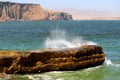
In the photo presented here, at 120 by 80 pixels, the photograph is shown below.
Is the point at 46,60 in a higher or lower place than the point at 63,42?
higher

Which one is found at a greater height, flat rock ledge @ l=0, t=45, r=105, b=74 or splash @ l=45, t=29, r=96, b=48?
flat rock ledge @ l=0, t=45, r=105, b=74

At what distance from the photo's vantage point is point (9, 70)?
69.5 ft

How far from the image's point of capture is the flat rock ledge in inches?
837

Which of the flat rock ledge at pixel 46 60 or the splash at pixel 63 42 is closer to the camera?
the flat rock ledge at pixel 46 60

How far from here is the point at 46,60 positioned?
22234 millimetres

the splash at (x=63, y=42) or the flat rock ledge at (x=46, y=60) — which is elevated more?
the flat rock ledge at (x=46, y=60)

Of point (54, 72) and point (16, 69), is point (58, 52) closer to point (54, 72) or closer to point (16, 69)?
point (54, 72)

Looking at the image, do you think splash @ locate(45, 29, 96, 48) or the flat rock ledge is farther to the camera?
splash @ locate(45, 29, 96, 48)

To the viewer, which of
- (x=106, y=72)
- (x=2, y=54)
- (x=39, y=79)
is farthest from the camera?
(x=106, y=72)

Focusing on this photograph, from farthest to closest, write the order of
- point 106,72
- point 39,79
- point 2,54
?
point 106,72
point 2,54
point 39,79

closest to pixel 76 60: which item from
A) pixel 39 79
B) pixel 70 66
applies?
pixel 70 66

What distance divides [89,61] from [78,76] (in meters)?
2.83

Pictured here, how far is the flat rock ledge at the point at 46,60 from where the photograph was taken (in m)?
21.3

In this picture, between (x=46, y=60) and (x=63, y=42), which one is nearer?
(x=46, y=60)
